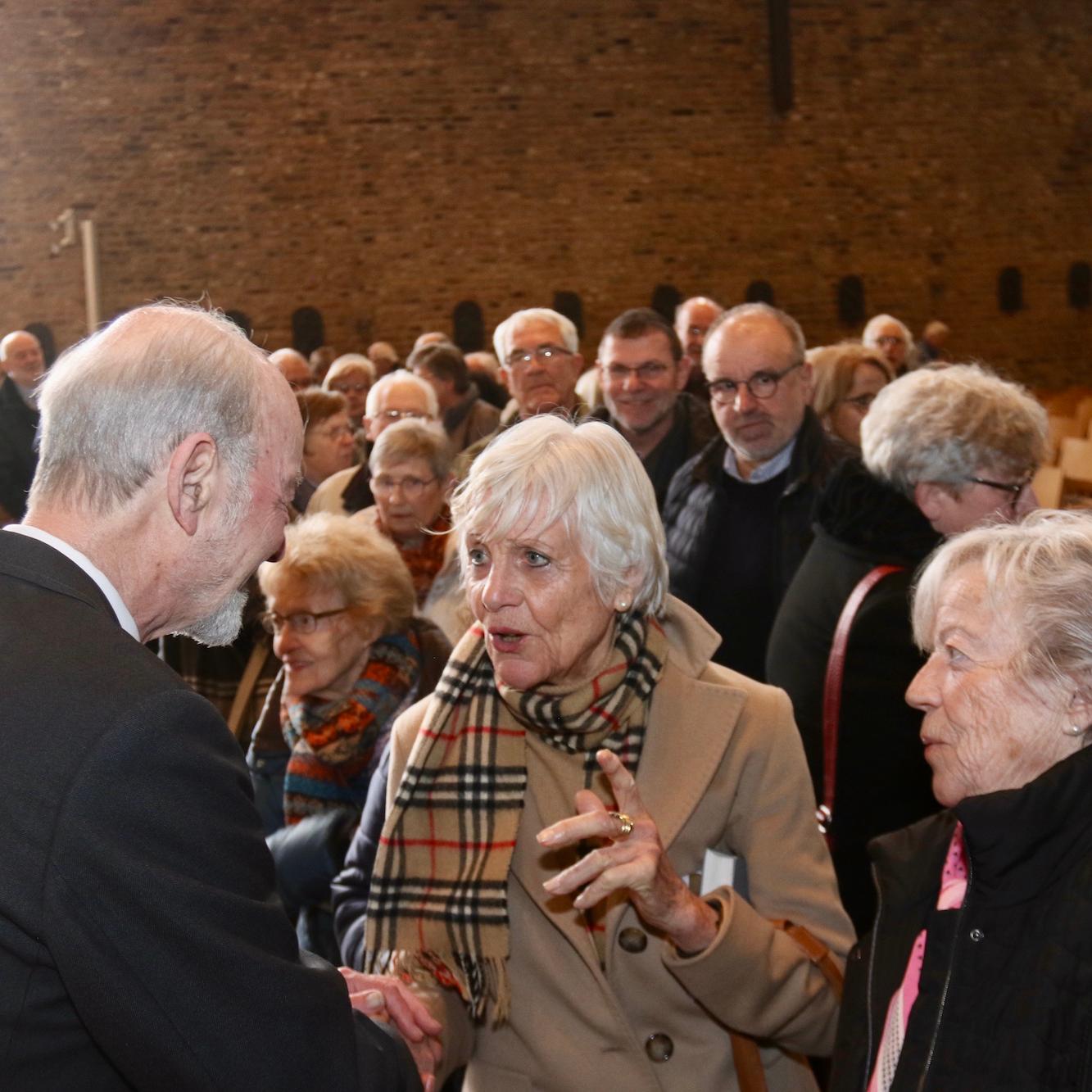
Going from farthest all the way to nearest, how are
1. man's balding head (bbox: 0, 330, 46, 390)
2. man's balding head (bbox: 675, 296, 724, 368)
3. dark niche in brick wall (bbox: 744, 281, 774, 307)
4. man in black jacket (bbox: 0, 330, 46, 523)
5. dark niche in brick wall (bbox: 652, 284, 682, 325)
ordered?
dark niche in brick wall (bbox: 744, 281, 774, 307) < dark niche in brick wall (bbox: 652, 284, 682, 325) < man's balding head (bbox: 675, 296, 724, 368) < man's balding head (bbox: 0, 330, 46, 390) < man in black jacket (bbox: 0, 330, 46, 523)

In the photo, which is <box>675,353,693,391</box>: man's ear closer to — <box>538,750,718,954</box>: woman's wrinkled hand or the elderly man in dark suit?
<box>538,750,718,954</box>: woman's wrinkled hand

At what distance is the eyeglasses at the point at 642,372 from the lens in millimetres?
4676

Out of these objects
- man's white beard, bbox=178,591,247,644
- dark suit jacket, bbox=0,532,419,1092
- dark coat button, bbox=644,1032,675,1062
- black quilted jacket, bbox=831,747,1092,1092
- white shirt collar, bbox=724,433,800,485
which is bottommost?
dark coat button, bbox=644,1032,675,1062

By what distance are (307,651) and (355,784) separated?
0.31 meters

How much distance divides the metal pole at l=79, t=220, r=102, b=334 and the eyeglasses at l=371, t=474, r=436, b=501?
29.4 feet

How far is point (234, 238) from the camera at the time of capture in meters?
12.9

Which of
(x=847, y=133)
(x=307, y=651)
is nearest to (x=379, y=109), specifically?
(x=847, y=133)

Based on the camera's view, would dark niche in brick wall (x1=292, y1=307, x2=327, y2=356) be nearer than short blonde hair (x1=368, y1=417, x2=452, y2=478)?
No

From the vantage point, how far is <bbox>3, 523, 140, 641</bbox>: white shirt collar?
1.44 meters

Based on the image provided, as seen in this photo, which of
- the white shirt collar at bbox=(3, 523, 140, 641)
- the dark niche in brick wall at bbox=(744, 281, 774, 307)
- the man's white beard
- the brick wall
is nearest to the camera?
the white shirt collar at bbox=(3, 523, 140, 641)

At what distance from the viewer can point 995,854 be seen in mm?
1632

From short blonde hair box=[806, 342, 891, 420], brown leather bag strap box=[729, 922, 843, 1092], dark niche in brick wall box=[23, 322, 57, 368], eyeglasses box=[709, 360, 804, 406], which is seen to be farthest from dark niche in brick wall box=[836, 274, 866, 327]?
brown leather bag strap box=[729, 922, 843, 1092]

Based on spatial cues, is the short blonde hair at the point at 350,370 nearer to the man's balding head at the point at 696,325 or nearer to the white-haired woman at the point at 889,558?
the man's balding head at the point at 696,325

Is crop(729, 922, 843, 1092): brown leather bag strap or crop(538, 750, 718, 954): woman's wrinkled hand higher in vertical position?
crop(538, 750, 718, 954): woman's wrinkled hand
